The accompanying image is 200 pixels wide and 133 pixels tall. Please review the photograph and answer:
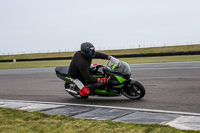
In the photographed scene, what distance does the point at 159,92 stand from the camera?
29.1ft

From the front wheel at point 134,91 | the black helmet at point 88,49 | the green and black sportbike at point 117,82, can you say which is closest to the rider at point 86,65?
the black helmet at point 88,49

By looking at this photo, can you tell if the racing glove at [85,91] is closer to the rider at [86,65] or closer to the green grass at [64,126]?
the rider at [86,65]

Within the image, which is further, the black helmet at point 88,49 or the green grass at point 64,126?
the black helmet at point 88,49

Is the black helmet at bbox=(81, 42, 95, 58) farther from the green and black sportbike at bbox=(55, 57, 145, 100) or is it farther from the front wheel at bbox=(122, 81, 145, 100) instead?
the front wheel at bbox=(122, 81, 145, 100)

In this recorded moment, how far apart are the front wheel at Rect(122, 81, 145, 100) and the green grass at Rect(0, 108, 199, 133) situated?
2.49 metres

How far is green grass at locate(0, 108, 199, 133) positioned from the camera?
4555mm

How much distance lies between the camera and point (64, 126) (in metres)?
5.00

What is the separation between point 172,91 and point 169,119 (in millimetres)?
3833

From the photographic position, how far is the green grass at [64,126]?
455cm

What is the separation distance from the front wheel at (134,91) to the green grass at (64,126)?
2.49 meters

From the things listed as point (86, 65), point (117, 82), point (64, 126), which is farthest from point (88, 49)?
point (64, 126)

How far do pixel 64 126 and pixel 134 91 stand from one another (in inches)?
125

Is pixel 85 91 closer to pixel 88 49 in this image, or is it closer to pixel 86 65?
pixel 86 65

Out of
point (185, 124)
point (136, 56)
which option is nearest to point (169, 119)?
point (185, 124)
